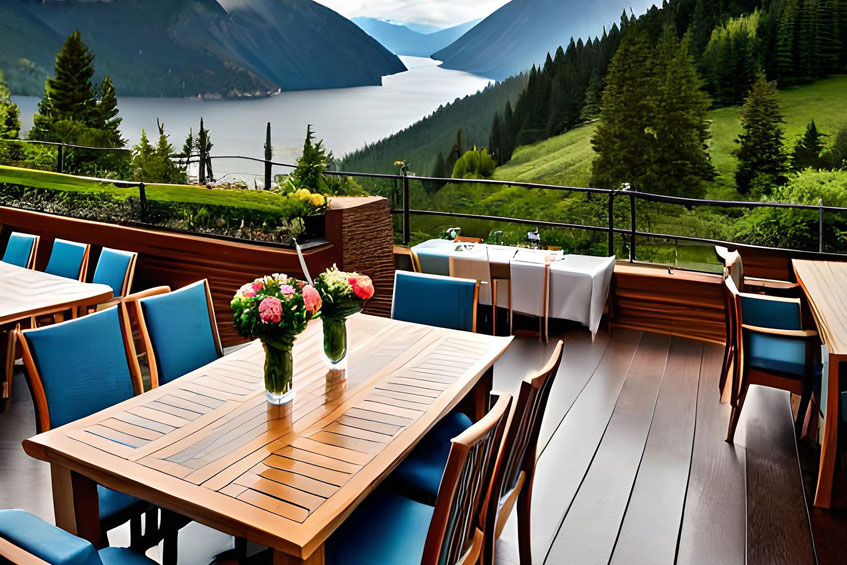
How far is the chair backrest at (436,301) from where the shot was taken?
309 cm

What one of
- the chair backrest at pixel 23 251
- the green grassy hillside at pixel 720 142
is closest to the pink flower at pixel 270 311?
the chair backrest at pixel 23 251

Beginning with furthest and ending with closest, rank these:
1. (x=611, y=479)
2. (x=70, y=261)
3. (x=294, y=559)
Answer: (x=70, y=261), (x=611, y=479), (x=294, y=559)

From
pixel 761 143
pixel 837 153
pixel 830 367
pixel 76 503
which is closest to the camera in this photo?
pixel 76 503

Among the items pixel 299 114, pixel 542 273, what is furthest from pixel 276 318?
pixel 299 114

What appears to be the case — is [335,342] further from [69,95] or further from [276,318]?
[69,95]

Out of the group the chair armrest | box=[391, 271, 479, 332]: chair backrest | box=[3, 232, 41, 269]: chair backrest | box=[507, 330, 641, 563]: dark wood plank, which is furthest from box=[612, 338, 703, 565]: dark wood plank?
box=[3, 232, 41, 269]: chair backrest

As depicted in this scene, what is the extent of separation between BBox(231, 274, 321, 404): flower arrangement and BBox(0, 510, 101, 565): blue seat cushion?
80 centimetres

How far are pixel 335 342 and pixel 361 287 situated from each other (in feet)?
0.74

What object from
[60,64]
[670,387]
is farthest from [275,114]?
[670,387]

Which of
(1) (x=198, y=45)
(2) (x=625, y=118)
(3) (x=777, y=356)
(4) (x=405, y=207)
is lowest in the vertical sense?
(3) (x=777, y=356)

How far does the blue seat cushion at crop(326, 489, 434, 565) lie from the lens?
1693mm

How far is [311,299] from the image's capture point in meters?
2.01

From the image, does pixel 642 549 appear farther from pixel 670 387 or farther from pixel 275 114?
pixel 275 114

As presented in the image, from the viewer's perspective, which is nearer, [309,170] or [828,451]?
[828,451]
